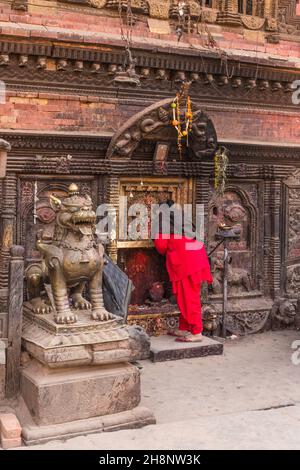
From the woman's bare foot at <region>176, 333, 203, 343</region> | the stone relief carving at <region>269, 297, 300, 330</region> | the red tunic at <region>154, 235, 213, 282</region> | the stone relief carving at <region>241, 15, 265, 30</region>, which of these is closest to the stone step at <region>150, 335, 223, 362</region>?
the woman's bare foot at <region>176, 333, 203, 343</region>

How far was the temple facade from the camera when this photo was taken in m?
7.73

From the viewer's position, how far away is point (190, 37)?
29.0 ft

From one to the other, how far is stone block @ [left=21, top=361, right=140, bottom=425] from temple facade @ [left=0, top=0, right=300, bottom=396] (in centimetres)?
234

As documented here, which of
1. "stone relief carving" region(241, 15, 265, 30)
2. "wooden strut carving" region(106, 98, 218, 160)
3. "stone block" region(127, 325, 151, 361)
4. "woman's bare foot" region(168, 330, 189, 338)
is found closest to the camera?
"stone block" region(127, 325, 151, 361)

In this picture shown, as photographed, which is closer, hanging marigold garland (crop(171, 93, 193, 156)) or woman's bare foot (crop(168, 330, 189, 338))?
hanging marigold garland (crop(171, 93, 193, 156))

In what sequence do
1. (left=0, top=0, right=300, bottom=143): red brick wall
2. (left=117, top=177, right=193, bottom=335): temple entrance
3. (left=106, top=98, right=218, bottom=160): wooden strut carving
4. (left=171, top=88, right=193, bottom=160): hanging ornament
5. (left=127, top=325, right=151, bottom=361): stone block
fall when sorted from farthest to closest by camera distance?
(left=117, top=177, right=193, bottom=335): temple entrance, (left=171, top=88, right=193, bottom=160): hanging ornament, (left=106, top=98, right=218, bottom=160): wooden strut carving, (left=0, top=0, right=300, bottom=143): red brick wall, (left=127, top=325, right=151, bottom=361): stone block

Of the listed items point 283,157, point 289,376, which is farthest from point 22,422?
point 283,157

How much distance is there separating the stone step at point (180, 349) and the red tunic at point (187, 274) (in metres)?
0.24

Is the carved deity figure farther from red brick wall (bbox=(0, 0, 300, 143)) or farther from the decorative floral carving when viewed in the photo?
the decorative floral carving

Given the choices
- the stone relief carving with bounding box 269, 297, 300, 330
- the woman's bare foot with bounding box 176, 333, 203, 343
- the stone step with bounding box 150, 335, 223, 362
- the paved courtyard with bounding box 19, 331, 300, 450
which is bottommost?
the paved courtyard with bounding box 19, 331, 300, 450

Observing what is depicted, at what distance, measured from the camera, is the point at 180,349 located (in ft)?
25.7
